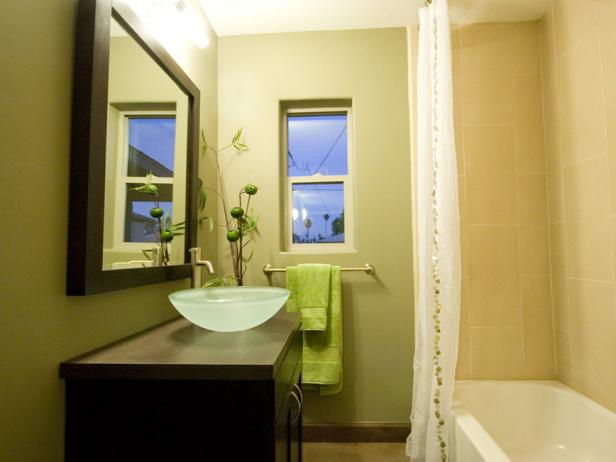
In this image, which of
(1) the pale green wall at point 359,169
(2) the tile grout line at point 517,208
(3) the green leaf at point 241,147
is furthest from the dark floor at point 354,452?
(3) the green leaf at point 241,147

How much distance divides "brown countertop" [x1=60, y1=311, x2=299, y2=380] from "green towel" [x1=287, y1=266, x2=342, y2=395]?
0.82m

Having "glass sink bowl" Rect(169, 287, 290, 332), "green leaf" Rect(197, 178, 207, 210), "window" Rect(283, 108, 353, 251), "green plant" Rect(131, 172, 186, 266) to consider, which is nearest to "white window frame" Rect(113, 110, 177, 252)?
"green plant" Rect(131, 172, 186, 266)

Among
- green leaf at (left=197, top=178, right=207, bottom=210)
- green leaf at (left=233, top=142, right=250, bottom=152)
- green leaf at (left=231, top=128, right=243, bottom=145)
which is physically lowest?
green leaf at (left=197, top=178, right=207, bottom=210)

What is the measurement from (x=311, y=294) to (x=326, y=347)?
294mm

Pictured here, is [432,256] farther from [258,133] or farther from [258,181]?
[258,133]

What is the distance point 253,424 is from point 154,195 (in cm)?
83

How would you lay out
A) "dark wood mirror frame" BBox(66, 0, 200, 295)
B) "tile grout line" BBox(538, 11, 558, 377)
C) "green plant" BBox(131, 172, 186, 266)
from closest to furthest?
"dark wood mirror frame" BBox(66, 0, 200, 295) → "green plant" BBox(131, 172, 186, 266) → "tile grout line" BBox(538, 11, 558, 377)

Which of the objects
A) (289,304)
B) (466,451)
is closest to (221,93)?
(289,304)

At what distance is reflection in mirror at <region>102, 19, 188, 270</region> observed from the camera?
94 centimetres

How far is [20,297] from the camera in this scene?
0.67 metres

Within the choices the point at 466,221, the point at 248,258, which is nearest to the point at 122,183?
the point at 248,258

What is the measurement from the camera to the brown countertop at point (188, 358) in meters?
0.71

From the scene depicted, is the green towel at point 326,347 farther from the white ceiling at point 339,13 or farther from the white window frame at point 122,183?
the white ceiling at point 339,13

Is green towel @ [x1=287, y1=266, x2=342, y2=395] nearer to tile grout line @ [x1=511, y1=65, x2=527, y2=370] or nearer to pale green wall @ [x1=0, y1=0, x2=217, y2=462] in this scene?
tile grout line @ [x1=511, y1=65, x2=527, y2=370]
